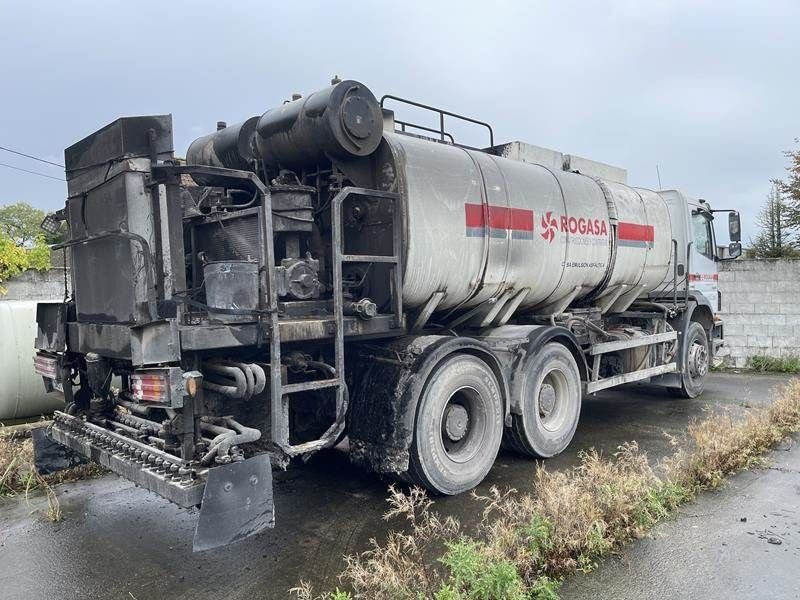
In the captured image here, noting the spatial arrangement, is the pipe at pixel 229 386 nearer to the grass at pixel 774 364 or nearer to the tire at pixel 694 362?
the tire at pixel 694 362

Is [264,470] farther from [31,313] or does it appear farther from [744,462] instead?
[31,313]

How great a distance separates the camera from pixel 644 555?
3787 millimetres

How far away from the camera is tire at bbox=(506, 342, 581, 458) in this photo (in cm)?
575

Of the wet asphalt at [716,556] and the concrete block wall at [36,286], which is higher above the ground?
the concrete block wall at [36,286]

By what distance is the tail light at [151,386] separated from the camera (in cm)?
366

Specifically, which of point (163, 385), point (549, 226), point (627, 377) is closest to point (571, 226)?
point (549, 226)

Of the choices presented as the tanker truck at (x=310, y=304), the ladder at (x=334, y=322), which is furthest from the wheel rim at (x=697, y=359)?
the ladder at (x=334, y=322)

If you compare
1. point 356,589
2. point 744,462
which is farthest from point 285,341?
point 744,462

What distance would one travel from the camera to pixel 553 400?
6.23m

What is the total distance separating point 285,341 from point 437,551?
1.70 metres

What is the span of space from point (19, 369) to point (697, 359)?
31.3ft

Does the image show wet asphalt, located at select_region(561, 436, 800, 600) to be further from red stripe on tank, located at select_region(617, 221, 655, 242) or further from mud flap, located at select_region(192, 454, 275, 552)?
red stripe on tank, located at select_region(617, 221, 655, 242)

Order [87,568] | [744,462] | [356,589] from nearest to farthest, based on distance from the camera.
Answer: [356,589] < [87,568] < [744,462]

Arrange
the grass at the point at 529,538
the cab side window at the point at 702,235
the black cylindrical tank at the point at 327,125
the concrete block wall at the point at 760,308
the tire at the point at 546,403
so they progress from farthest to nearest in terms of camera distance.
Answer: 1. the concrete block wall at the point at 760,308
2. the cab side window at the point at 702,235
3. the tire at the point at 546,403
4. the black cylindrical tank at the point at 327,125
5. the grass at the point at 529,538
